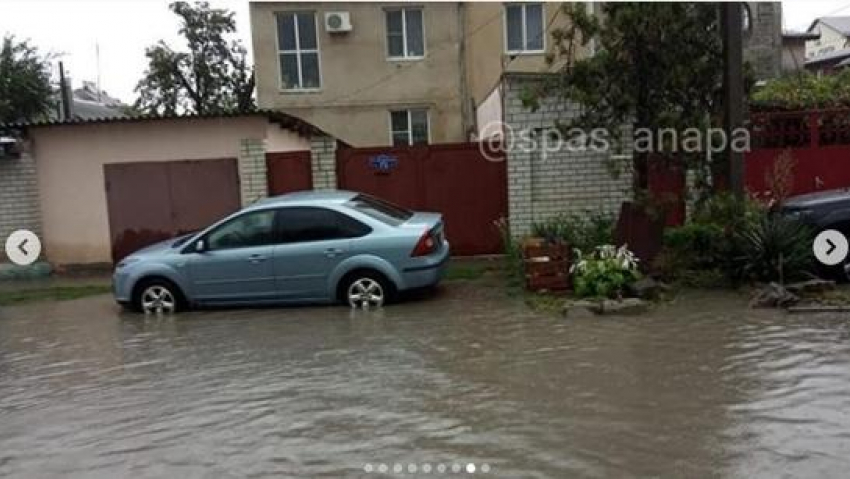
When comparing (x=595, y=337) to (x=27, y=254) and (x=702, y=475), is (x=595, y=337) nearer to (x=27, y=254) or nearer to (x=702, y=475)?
(x=702, y=475)

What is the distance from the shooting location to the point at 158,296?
10.1 meters

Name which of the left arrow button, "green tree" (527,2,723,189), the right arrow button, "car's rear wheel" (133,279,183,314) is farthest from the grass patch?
the right arrow button

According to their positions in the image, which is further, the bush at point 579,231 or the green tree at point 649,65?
the bush at point 579,231

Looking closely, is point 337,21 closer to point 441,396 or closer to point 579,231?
point 579,231

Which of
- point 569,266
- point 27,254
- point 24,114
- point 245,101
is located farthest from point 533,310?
point 245,101

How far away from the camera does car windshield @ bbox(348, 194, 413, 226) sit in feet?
32.6

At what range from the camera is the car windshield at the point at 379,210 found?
9.93 metres

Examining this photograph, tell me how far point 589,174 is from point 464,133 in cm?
1230

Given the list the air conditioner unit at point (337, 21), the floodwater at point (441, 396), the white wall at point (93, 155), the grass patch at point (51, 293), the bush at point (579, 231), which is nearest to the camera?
the floodwater at point (441, 396)

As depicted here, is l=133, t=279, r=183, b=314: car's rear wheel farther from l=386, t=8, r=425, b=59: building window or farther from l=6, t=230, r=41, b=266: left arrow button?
l=386, t=8, r=425, b=59: building window

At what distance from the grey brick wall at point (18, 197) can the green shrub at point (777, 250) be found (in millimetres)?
11715

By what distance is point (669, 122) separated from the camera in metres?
10.0

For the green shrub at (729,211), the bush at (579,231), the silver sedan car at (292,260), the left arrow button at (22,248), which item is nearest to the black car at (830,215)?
the green shrub at (729,211)

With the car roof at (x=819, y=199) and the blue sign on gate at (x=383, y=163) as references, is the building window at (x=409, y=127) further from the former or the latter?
the car roof at (x=819, y=199)
